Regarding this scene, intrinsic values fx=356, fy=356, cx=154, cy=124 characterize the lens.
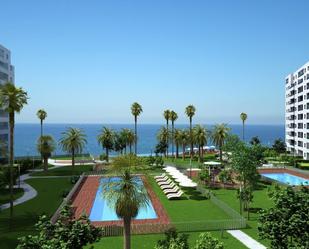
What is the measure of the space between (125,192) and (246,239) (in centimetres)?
1147

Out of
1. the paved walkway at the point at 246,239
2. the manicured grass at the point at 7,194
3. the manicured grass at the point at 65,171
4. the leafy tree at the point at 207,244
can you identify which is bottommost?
the paved walkway at the point at 246,239

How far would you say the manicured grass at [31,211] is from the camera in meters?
28.7

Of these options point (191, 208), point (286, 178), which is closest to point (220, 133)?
point (286, 178)

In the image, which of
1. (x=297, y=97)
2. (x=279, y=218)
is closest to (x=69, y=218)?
(x=279, y=218)

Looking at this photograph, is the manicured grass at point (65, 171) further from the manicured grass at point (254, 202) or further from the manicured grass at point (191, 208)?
the manicured grass at point (254, 202)

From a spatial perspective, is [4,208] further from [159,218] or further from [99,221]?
[159,218]

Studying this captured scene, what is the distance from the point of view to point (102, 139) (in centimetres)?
7425

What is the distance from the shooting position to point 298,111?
9581 cm

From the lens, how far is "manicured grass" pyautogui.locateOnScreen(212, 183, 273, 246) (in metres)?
30.4

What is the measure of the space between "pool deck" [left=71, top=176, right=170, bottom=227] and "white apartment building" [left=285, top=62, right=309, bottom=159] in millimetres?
57316

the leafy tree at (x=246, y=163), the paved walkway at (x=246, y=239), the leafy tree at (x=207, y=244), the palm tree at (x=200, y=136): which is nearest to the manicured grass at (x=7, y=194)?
the paved walkway at (x=246, y=239)

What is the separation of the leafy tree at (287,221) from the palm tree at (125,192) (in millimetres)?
7805

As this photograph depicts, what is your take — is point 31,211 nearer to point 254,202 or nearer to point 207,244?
point 254,202

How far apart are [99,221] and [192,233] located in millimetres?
9673
